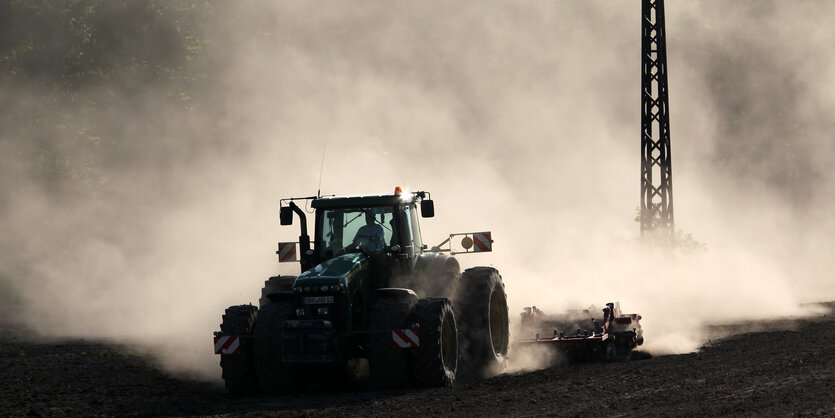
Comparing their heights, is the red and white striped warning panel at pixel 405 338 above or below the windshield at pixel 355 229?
below

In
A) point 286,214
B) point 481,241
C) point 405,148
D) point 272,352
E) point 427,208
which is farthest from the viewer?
point 405,148

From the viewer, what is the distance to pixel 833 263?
57.8 meters

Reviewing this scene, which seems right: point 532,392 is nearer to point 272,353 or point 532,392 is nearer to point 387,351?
point 387,351

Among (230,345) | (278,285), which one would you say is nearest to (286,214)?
(278,285)

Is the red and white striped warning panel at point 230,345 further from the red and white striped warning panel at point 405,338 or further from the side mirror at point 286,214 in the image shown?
the red and white striped warning panel at point 405,338

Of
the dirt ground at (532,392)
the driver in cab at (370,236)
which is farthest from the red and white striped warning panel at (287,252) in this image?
the dirt ground at (532,392)

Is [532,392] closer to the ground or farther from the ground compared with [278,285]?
closer to the ground

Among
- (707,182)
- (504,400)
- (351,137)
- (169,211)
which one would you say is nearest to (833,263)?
(707,182)

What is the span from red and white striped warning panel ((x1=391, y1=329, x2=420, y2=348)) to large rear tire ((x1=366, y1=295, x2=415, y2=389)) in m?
0.07

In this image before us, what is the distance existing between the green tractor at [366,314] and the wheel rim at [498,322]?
334mm

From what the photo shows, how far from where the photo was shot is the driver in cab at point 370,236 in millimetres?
15531

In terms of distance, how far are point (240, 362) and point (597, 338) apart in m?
6.01

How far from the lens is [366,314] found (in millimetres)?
14570

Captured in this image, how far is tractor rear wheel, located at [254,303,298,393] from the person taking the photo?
14.2 meters
